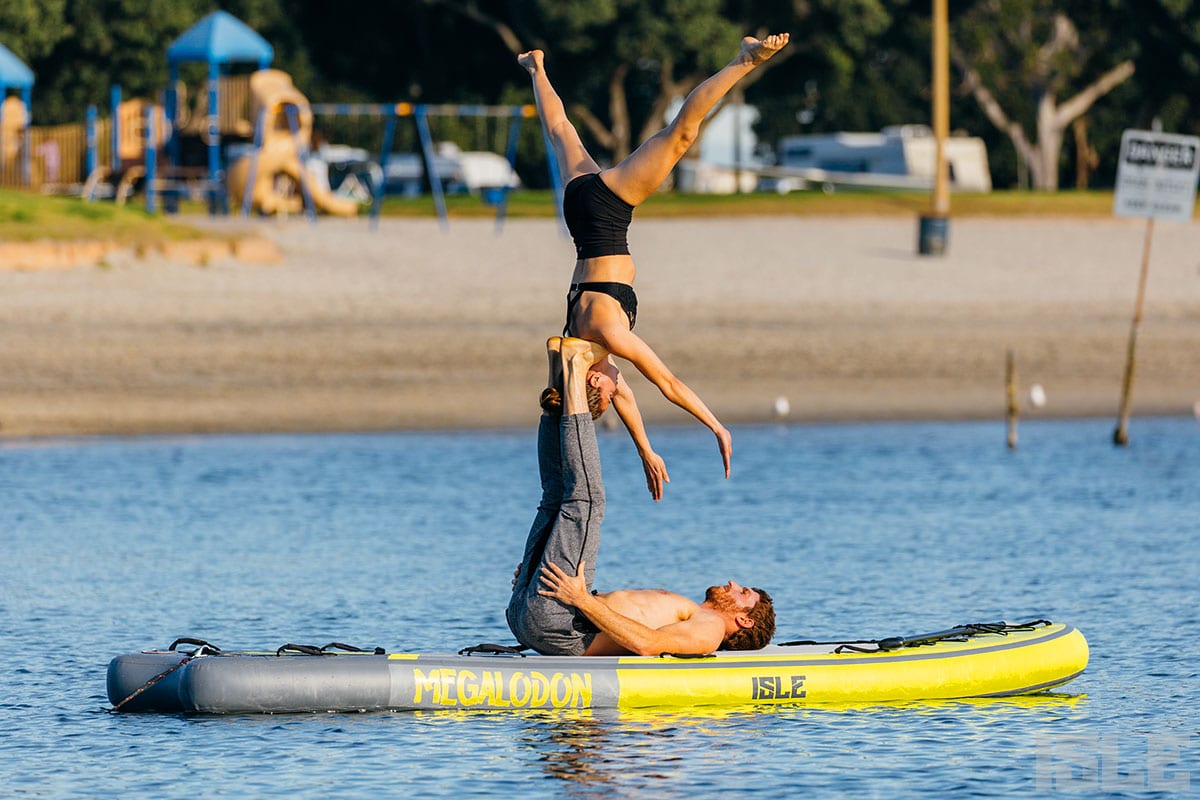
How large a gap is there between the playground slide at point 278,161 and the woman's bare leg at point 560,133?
82.2 ft

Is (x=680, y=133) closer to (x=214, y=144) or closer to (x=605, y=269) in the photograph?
(x=605, y=269)

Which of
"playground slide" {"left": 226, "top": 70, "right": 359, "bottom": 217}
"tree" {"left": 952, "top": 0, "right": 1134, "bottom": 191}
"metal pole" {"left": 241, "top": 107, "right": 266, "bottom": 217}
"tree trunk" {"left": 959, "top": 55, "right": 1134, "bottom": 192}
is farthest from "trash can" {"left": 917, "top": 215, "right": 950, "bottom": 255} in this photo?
"tree trunk" {"left": 959, "top": 55, "right": 1134, "bottom": 192}

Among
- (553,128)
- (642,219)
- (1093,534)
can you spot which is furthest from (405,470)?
(642,219)

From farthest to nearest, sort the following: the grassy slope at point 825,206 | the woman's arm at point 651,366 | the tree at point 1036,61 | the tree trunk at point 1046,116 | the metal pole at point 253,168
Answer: the tree trunk at point 1046,116 < the tree at point 1036,61 < the grassy slope at point 825,206 < the metal pole at point 253,168 < the woman's arm at point 651,366

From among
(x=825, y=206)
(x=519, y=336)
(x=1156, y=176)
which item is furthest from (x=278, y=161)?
(x=1156, y=176)

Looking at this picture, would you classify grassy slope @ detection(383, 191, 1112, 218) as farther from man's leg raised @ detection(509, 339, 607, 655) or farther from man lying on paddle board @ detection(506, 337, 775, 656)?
man's leg raised @ detection(509, 339, 607, 655)

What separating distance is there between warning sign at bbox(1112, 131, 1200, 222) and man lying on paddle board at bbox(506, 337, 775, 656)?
1021cm

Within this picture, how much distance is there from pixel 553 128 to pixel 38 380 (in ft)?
40.0

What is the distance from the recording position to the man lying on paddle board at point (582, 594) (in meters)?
8.98

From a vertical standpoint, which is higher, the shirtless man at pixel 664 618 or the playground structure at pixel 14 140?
the playground structure at pixel 14 140

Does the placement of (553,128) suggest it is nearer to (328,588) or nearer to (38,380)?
(328,588)

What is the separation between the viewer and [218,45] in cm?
3775

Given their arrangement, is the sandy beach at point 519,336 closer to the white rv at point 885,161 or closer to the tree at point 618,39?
the tree at point 618,39

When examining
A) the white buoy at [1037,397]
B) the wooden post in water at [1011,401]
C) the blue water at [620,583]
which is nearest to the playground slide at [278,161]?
the white buoy at [1037,397]
